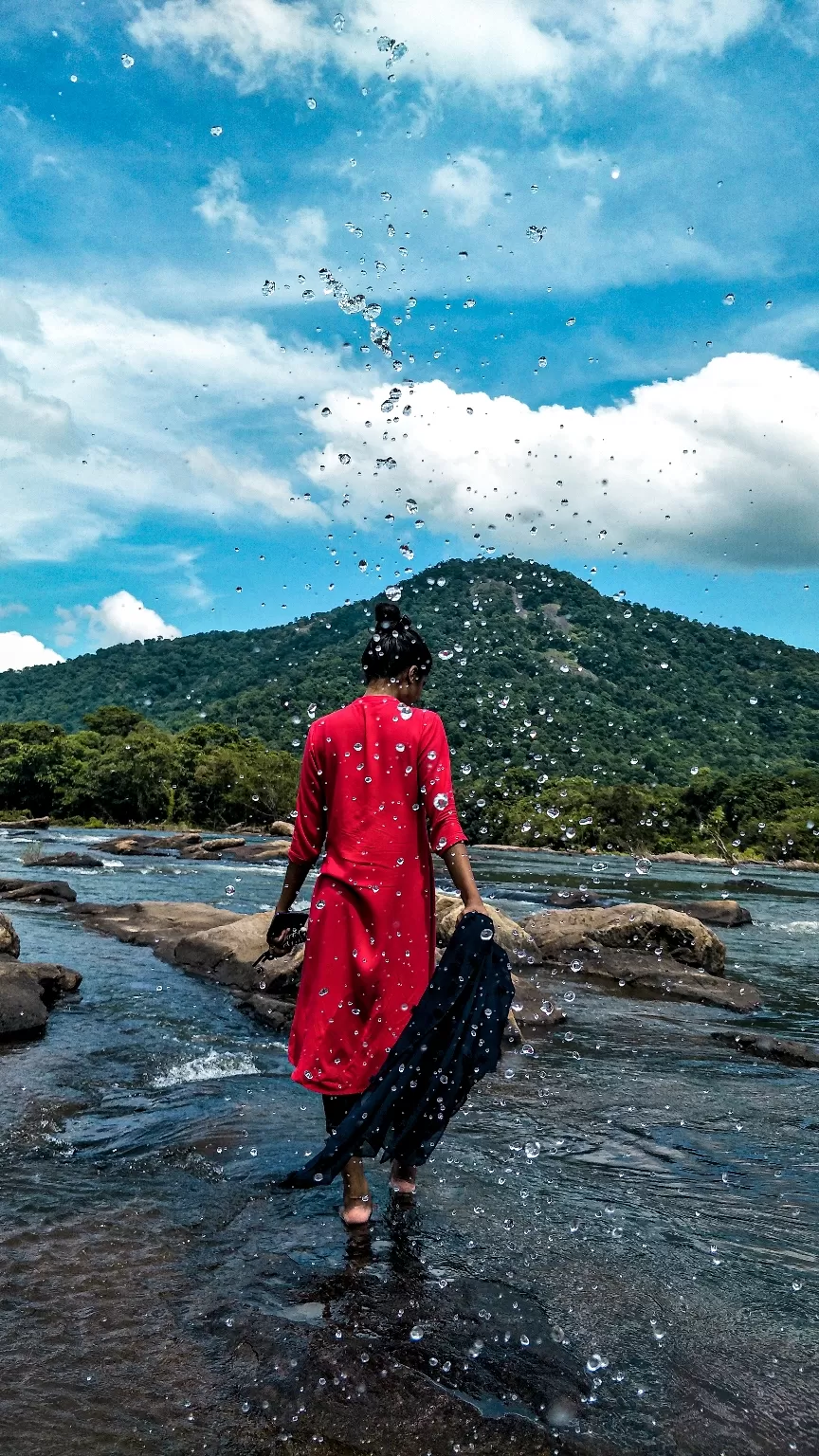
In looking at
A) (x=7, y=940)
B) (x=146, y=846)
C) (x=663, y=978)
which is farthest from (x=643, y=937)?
(x=146, y=846)

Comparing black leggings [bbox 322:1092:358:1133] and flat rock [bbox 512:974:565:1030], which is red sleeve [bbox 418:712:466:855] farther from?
flat rock [bbox 512:974:565:1030]

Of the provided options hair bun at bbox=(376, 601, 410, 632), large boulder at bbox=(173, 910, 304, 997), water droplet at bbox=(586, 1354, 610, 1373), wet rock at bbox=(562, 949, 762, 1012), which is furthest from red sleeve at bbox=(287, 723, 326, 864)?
wet rock at bbox=(562, 949, 762, 1012)

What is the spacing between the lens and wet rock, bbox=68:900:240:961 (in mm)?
11641

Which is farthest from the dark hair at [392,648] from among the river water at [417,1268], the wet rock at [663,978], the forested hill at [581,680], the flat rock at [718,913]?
the flat rock at [718,913]

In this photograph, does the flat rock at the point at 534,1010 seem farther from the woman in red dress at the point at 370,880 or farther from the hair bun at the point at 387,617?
the hair bun at the point at 387,617

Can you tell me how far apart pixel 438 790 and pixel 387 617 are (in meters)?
0.78

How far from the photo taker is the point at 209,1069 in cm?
645

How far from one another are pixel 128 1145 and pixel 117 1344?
6.50 ft

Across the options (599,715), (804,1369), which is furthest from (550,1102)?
(599,715)

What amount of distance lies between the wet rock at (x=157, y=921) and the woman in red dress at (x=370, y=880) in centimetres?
725

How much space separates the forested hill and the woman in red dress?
492cm

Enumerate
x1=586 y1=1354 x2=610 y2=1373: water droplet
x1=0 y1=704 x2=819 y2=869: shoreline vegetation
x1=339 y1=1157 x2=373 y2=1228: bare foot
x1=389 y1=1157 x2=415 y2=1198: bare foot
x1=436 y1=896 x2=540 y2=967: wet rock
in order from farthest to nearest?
x1=0 y1=704 x2=819 y2=869: shoreline vegetation < x1=436 y1=896 x2=540 y2=967: wet rock < x1=389 y1=1157 x2=415 y2=1198: bare foot < x1=339 y1=1157 x2=373 y2=1228: bare foot < x1=586 y1=1354 x2=610 y2=1373: water droplet

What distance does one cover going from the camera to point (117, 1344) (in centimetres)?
287

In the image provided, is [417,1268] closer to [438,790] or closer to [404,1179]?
[404,1179]
